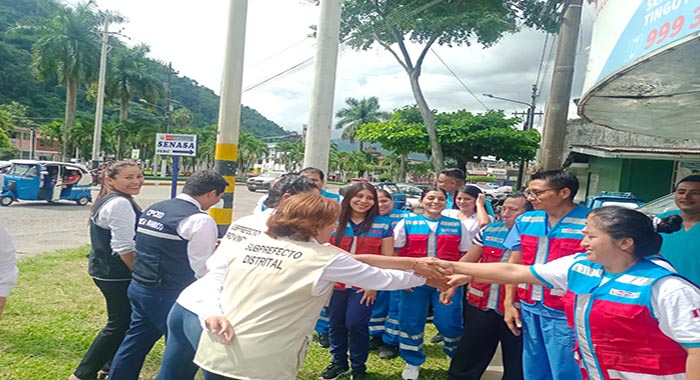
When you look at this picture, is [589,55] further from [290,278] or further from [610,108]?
[290,278]

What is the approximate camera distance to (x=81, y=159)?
41906 mm

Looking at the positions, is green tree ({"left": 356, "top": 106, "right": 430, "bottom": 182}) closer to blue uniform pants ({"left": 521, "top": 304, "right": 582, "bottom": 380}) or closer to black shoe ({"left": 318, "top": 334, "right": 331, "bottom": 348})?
black shoe ({"left": 318, "top": 334, "right": 331, "bottom": 348})

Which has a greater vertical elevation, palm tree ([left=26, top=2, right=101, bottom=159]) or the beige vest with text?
palm tree ([left=26, top=2, right=101, bottom=159])

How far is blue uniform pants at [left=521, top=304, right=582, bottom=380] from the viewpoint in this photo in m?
2.61

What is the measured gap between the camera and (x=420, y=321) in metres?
3.74

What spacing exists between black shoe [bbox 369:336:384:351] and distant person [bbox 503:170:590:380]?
1839mm

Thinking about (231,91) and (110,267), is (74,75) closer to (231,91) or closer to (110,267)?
(231,91)

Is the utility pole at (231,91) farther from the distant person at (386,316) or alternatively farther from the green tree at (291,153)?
the green tree at (291,153)

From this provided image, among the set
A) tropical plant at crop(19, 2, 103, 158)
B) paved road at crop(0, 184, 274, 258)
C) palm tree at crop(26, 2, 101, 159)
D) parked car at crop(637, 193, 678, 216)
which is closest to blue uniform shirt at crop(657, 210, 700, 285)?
parked car at crop(637, 193, 678, 216)

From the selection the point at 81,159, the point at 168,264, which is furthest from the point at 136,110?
the point at 168,264

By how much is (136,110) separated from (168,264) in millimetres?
63465

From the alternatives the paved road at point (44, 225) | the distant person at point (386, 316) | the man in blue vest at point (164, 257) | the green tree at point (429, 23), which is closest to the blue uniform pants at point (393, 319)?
the distant person at point (386, 316)

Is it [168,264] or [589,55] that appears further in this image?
[589,55]

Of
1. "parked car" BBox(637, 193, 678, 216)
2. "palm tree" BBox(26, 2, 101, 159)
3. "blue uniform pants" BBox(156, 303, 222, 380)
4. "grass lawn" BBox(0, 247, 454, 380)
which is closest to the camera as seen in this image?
"blue uniform pants" BBox(156, 303, 222, 380)
